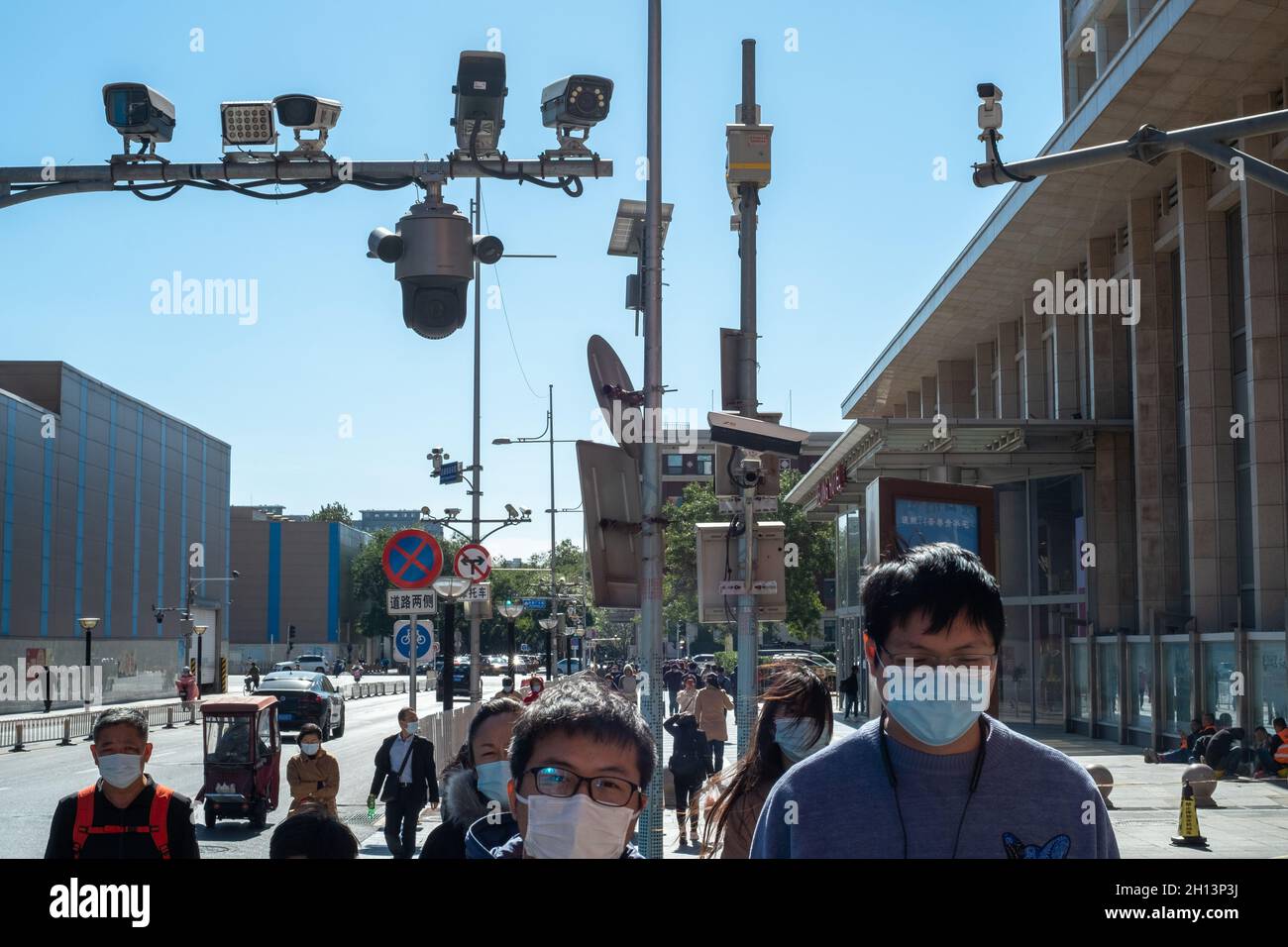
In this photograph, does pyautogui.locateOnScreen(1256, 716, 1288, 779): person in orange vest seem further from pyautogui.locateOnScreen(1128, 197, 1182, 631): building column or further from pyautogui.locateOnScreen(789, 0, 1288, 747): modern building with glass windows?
pyautogui.locateOnScreen(1128, 197, 1182, 631): building column

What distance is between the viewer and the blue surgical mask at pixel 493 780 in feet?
17.7

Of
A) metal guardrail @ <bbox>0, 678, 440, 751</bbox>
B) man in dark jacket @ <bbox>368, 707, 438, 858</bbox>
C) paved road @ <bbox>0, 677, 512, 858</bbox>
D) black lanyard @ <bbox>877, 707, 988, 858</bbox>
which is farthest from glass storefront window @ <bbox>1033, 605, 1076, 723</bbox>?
black lanyard @ <bbox>877, 707, 988, 858</bbox>

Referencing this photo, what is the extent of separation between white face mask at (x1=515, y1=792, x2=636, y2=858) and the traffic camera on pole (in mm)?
6677

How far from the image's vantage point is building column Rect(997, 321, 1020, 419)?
145 feet

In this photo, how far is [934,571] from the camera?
2883 millimetres

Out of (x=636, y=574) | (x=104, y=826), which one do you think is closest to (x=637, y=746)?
(x=104, y=826)

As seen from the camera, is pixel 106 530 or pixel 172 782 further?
pixel 106 530

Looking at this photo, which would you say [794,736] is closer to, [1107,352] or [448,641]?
[448,641]

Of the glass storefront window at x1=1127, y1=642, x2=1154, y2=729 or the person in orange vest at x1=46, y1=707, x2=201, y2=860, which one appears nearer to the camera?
the person in orange vest at x1=46, y1=707, x2=201, y2=860

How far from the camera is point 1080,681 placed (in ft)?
122

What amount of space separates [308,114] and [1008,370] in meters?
36.9

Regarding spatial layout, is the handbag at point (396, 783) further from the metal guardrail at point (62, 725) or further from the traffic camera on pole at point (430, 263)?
the metal guardrail at point (62, 725)

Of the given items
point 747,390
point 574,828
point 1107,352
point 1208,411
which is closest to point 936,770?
point 574,828
